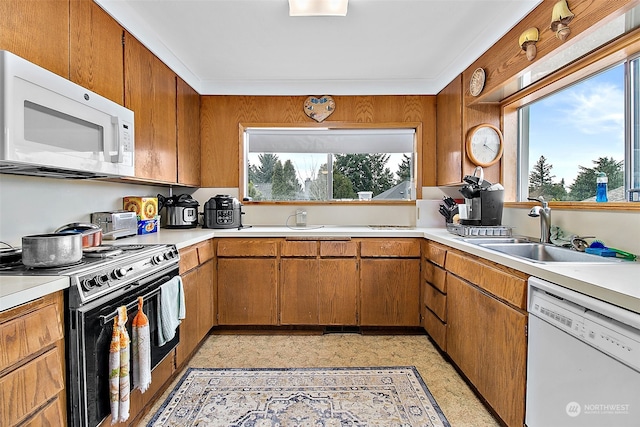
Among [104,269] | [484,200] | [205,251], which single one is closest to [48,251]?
[104,269]

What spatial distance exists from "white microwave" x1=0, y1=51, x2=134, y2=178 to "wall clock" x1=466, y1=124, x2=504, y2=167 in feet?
8.20

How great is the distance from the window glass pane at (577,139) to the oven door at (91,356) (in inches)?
102

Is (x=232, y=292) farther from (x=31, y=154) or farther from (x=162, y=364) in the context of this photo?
(x=31, y=154)

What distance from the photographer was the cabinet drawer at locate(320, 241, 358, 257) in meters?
2.84

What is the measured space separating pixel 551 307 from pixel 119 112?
2283 mm

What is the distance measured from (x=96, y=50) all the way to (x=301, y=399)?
227 cm

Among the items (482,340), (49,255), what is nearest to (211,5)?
(49,255)

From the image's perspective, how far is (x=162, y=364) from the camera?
1.89 m

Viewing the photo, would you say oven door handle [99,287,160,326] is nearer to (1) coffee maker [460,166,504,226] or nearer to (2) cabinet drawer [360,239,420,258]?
(2) cabinet drawer [360,239,420,258]

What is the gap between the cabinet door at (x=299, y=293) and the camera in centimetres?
285

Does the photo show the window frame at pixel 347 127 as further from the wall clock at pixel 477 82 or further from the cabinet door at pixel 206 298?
the cabinet door at pixel 206 298

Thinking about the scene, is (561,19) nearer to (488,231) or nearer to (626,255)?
(626,255)

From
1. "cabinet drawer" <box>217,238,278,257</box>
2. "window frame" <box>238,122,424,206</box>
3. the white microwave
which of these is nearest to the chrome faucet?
"window frame" <box>238,122,424,206</box>

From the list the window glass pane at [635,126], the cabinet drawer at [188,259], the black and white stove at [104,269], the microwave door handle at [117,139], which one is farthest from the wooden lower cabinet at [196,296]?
the window glass pane at [635,126]
